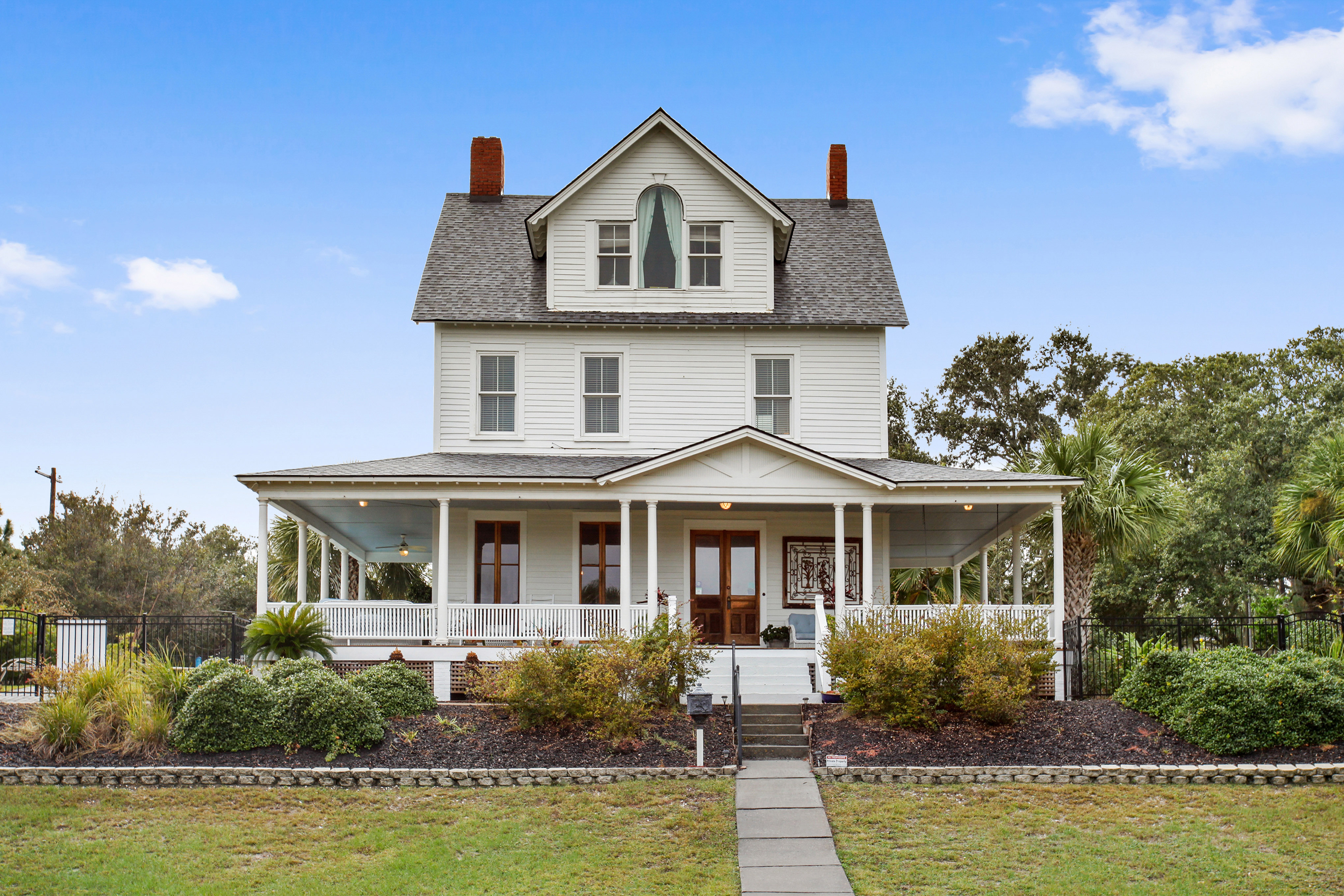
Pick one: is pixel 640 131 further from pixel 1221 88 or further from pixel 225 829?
pixel 225 829

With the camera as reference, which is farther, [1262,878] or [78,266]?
[78,266]

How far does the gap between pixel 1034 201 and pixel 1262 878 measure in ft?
61.7

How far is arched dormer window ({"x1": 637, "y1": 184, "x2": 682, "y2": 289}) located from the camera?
67.4 feet

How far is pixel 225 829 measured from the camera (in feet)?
34.3

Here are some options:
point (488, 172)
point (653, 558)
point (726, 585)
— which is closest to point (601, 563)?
point (726, 585)

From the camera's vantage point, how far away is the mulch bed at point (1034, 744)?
12461 mm

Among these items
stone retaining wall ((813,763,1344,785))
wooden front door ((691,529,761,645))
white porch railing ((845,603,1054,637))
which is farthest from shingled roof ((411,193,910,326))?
stone retaining wall ((813,763,1344,785))

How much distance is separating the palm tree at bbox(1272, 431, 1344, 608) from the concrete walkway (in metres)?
10.7

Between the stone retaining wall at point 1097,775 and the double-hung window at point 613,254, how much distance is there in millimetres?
11230

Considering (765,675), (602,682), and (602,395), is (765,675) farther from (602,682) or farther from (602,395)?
(602,395)

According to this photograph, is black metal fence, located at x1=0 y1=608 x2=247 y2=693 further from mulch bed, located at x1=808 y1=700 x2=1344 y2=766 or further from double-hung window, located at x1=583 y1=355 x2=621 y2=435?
mulch bed, located at x1=808 y1=700 x2=1344 y2=766

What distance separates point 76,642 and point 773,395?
1311 cm

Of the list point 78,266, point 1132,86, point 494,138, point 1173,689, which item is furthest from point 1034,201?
point 78,266

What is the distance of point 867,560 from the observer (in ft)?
56.3
